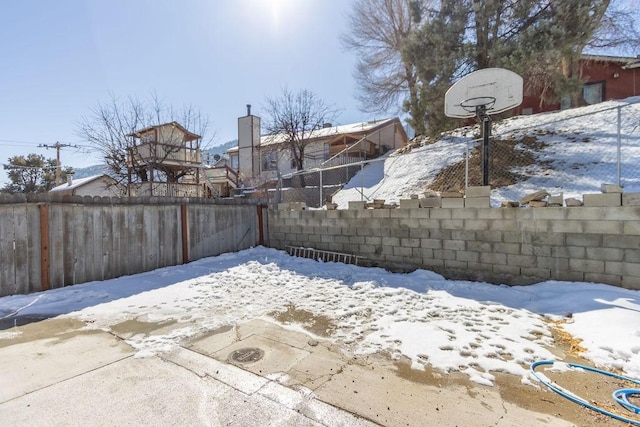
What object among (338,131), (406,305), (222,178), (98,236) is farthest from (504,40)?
(222,178)

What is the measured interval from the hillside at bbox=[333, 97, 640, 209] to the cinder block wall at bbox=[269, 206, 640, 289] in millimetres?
1180

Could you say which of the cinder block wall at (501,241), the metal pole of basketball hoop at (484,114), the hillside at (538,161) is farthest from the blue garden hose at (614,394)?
the hillside at (538,161)

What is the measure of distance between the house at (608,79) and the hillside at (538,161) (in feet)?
13.8

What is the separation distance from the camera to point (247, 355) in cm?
302

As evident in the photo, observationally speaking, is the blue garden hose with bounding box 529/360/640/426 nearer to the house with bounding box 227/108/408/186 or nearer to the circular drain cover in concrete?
the circular drain cover in concrete

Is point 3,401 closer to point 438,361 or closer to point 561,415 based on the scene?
point 438,361

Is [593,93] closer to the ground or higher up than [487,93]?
higher up

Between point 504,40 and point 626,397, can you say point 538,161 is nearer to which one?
point 504,40

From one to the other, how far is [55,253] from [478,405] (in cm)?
620

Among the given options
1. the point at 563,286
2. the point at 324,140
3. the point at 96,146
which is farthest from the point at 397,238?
the point at 324,140

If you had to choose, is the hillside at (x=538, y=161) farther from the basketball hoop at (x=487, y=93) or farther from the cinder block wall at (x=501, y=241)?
the cinder block wall at (x=501, y=241)

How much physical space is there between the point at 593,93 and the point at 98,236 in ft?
64.0

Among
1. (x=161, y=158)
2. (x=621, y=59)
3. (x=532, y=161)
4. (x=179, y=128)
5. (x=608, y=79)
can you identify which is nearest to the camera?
(x=532, y=161)

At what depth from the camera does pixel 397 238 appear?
6.04m
